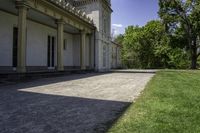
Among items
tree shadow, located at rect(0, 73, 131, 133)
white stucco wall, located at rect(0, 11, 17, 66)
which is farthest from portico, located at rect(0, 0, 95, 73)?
tree shadow, located at rect(0, 73, 131, 133)

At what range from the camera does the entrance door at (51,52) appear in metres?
26.1

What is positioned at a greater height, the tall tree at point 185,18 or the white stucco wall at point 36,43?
the tall tree at point 185,18

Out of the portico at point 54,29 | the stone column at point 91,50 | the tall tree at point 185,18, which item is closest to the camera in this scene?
the portico at point 54,29

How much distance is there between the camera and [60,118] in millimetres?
5238

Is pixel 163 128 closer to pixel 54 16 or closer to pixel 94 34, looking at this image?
pixel 54 16

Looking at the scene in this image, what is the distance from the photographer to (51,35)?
26.4 meters

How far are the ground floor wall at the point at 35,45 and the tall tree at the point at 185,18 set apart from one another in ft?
58.7

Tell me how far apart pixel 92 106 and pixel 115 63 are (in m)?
50.4

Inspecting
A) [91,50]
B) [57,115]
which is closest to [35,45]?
[91,50]

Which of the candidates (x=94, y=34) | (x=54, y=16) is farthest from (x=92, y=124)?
(x=94, y=34)

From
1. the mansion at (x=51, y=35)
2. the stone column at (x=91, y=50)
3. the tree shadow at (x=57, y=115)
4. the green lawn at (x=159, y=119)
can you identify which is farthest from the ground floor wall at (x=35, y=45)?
the green lawn at (x=159, y=119)

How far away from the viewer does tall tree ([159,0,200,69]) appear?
42256 mm

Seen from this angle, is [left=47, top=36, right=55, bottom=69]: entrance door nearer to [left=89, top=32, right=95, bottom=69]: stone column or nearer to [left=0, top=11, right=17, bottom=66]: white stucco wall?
[left=89, top=32, right=95, bottom=69]: stone column

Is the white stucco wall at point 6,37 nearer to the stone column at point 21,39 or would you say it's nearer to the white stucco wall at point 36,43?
the white stucco wall at point 36,43
